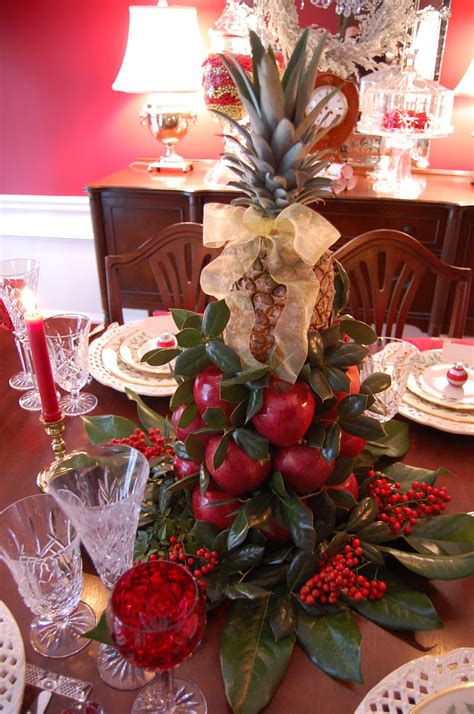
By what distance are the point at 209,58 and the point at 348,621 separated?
200cm

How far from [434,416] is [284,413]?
1.43 ft

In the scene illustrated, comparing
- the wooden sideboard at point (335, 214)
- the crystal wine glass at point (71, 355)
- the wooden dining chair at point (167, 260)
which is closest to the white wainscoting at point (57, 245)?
the wooden sideboard at point (335, 214)

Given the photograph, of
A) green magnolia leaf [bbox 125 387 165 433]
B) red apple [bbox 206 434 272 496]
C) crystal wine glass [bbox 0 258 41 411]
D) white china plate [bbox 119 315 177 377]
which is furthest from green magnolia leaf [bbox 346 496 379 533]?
crystal wine glass [bbox 0 258 41 411]

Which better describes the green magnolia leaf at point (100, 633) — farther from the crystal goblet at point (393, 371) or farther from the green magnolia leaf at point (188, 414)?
the crystal goblet at point (393, 371)

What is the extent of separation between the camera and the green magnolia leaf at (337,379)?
64 cm

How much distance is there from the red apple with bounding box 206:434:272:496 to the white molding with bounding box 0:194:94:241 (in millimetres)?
2440

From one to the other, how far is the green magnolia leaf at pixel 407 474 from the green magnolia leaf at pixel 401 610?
174 mm

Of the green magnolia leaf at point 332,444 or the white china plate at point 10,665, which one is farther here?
the green magnolia leaf at point 332,444

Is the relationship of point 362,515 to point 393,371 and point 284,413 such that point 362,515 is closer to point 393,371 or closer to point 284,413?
point 284,413

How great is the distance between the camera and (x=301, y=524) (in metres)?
0.62

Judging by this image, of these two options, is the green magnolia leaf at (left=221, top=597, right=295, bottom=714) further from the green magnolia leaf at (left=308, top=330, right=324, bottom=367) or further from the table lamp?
the table lamp

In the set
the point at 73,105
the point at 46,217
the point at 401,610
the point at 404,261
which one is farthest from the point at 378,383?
the point at 46,217

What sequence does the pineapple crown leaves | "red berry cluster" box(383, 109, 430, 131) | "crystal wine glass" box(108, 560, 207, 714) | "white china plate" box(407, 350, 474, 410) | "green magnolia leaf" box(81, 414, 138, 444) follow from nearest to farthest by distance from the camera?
"crystal wine glass" box(108, 560, 207, 714)
the pineapple crown leaves
"green magnolia leaf" box(81, 414, 138, 444)
"white china plate" box(407, 350, 474, 410)
"red berry cluster" box(383, 109, 430, 131)

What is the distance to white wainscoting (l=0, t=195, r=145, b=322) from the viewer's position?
9.47 ft
